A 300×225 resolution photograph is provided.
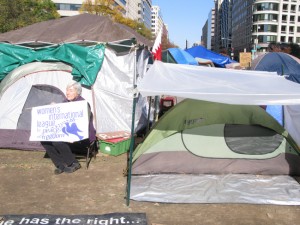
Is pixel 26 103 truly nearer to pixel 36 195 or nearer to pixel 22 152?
pixel 22 152

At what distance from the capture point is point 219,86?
5.03 metres

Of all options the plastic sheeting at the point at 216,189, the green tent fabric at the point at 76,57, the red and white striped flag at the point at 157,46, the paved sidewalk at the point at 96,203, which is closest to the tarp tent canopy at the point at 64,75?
the green tent fabric at the point at 76,57

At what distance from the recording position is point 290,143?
5961mm

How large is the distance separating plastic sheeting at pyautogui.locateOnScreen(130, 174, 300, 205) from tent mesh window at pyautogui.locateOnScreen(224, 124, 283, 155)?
1.47ft

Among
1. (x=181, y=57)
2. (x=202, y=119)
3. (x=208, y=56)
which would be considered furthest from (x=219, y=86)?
(x=208, y=56)

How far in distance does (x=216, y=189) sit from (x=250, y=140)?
118cm

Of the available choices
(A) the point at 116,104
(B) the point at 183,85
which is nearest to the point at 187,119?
(B) the point at 183,85

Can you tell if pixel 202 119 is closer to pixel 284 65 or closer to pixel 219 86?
pixel 219 86

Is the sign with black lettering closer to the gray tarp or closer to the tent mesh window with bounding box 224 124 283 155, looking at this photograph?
the tent mesh window with bounding box 224 124 283 155

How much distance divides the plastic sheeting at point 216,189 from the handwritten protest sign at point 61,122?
131cm

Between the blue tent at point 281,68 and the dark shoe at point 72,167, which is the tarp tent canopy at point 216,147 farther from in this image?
the blue tent at point 281,68

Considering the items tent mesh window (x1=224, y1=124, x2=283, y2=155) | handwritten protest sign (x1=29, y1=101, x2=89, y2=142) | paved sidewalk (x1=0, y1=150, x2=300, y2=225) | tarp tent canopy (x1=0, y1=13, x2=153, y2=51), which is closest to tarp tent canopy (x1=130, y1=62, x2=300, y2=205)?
tent mesh window (x1=224, y1=124, x2=283, y2=155)

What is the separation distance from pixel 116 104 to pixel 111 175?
2.15 m

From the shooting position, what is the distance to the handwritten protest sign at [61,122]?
595cm
